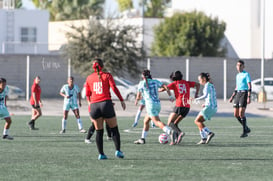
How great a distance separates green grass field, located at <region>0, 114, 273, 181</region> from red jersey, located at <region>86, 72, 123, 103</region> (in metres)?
1.20

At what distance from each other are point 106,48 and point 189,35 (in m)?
25.7

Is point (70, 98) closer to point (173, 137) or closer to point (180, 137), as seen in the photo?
point (173, 137)

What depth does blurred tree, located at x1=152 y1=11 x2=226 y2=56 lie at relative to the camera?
66750 millimetres

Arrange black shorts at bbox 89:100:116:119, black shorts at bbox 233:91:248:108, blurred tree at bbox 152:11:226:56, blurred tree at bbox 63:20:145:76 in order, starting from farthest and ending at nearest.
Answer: blurred tree at bbox 152:11:226:56 < blurred tree at bbox 63:20:145:76 < black shorts at bbox 233:91:248:108 < black shorts at bbox 89:100:116:119

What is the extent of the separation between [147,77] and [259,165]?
5451mm

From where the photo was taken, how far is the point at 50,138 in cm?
2158

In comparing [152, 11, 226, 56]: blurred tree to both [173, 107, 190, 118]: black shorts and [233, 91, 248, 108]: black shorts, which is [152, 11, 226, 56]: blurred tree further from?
[173, 107, 190, 118]: black shorts

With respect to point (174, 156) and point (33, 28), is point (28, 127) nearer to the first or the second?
point (174, 156)

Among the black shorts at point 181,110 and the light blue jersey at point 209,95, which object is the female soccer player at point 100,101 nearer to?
the black shorts at point 181,110

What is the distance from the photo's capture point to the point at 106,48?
139ft

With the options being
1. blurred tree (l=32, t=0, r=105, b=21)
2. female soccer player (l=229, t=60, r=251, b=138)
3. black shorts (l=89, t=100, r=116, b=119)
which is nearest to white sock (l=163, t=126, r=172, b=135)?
black shorts (l=89, t=100, r=116, b=119)

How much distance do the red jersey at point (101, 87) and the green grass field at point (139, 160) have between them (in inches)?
47.1

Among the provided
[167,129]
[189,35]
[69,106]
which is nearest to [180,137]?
[167,129]

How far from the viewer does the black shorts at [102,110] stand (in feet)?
48.6
